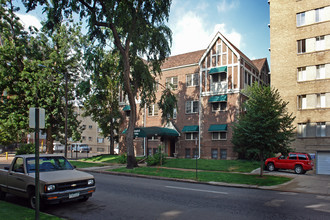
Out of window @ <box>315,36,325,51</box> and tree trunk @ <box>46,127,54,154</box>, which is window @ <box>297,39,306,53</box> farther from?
tree trunk @ <box>46,127,54,154</box>

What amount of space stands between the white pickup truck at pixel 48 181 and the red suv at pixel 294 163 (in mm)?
19546

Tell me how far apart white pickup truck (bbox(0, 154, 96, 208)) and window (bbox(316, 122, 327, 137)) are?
26.3 m

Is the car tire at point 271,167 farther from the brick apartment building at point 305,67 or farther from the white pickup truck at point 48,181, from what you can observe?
the white pickup truck at point 48,181

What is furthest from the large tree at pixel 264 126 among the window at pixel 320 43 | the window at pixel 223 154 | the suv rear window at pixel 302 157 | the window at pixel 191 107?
the window at pixel 191 107

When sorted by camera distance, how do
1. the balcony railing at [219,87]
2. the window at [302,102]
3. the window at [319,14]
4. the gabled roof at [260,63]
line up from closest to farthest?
the window at [319,14]
the window at [302,102]
the balcony railing at [219,87]
the gabled roof at [260,63]

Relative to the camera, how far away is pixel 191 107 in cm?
3503

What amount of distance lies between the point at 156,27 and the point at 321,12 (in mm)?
18169

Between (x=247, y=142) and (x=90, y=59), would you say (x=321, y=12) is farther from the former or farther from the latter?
(x=90, y=59)

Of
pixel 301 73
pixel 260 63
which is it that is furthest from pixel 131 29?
pixel 260 63

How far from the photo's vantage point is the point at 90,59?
79.1 ft

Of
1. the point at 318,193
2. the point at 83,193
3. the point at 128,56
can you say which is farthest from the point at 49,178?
the point at 128,56

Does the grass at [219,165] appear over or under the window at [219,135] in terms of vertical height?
under

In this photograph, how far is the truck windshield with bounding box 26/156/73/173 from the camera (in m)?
9.49

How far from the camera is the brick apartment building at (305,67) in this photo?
94.0 feet
